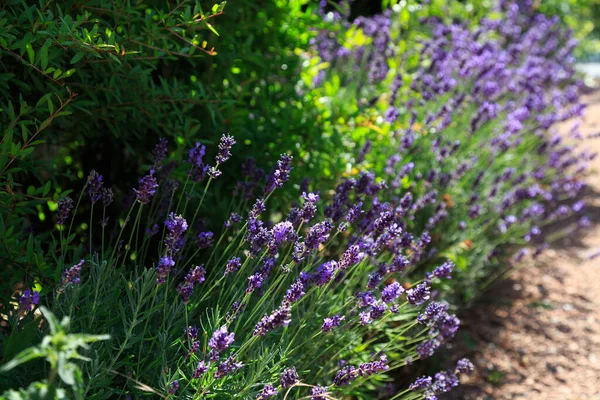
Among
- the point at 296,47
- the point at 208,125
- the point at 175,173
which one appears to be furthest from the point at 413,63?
the point at 175,173

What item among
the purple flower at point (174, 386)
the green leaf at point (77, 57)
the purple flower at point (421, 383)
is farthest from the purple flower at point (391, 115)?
the purple flower at point (174, 386)

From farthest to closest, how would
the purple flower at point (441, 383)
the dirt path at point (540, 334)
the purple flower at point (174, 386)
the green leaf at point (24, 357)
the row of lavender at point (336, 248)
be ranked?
the dirt path at point (540, 334) < the purple flower at point (441, 383) < the row of lavender at point (336, 248) < the purple flower at point (174, 386) < the green leaf at point (24, 357)

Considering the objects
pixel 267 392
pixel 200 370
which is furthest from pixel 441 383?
pixel 200 370

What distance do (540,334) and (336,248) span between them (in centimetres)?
180

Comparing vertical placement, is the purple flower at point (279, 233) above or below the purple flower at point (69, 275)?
above

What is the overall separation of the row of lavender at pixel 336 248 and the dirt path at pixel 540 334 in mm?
231

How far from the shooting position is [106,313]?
2.02 meters

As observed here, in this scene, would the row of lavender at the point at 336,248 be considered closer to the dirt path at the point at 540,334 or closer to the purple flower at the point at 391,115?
the purple flower at the point at 391,115

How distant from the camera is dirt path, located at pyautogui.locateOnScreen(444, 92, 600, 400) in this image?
3.82 m

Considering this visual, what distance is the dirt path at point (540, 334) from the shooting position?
382 cm

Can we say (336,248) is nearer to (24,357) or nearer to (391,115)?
(391,115)

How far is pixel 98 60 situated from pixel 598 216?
18.0 feet

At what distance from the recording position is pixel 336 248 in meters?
3.44

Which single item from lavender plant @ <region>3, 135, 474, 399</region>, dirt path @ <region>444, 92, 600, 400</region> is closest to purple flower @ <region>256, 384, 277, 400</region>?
lavender plant @ <region>3, 135, 474, 399</region>
